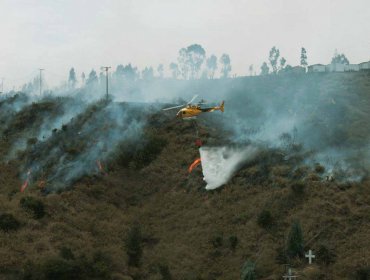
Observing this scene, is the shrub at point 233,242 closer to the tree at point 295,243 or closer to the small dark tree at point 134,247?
the tree at point 295,243

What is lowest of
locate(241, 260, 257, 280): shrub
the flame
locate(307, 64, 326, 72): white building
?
locate(241, 260, 257, 280): shrub

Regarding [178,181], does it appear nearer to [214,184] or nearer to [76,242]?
[214,184]

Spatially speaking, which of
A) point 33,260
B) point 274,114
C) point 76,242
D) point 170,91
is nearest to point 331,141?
point 274,114

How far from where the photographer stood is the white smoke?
49.9 metres

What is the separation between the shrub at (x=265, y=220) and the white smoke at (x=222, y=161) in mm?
9533

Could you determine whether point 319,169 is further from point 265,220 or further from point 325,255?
point 325,255

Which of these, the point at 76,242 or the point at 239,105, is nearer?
the point at 76,242

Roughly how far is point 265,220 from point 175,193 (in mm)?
→ 14004

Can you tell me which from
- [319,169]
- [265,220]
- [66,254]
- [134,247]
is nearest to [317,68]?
[319,169]

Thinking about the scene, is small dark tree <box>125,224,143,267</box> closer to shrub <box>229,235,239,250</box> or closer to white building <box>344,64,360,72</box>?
shrub <box>229,235,239,250</box>

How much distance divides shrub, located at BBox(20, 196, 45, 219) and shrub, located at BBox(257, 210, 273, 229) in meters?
20.4

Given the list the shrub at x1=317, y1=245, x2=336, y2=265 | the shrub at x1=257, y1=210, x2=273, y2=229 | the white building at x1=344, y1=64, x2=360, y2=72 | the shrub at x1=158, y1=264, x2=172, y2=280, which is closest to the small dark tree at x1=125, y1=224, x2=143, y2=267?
the shrub at x1=158, y1=264, x2=172, y2=280

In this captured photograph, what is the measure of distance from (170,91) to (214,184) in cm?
6224

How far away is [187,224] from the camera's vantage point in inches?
1763
